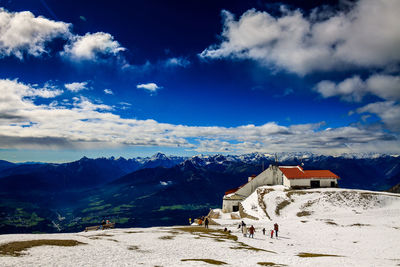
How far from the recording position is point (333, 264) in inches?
1037

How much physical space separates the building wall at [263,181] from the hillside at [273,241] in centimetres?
1407

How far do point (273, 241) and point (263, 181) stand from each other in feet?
192

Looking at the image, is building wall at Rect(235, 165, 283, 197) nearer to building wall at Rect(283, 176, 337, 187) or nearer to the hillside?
building wall at Rect(283, 176, 337, 187)

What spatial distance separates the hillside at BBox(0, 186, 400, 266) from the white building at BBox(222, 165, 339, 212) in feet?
34.6

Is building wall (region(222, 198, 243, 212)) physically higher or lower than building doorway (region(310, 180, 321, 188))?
lower

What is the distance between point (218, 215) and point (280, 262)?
60.4 metres

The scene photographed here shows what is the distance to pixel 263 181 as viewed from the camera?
331ft

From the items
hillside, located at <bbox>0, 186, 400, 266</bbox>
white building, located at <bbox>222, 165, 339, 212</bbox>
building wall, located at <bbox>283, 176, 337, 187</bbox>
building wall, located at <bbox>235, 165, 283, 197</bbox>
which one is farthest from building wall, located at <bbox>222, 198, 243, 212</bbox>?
building wall, located at <bbox>283, 176, 337, 187</bbox>

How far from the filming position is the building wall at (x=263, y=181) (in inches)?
3907

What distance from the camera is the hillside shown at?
85.7 ft

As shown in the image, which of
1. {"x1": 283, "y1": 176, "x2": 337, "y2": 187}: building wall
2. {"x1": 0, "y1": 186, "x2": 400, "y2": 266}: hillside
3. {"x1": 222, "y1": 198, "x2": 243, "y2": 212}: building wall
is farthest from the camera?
{"x1": 222, "y1": 198, "x2": 243, "y2": 212}: building wall

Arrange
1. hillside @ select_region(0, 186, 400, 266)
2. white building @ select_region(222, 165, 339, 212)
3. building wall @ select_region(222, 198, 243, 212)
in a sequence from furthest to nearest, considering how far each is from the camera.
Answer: building wall @ select_region(222, 198, 243, 212)
white building @ select_region(222, 165, 339, 212)
hillside @ select_region(0, 186, 400, 266)

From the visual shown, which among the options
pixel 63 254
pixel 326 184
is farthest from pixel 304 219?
pixel 63 254

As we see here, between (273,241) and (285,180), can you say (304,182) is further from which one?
(273,241)
